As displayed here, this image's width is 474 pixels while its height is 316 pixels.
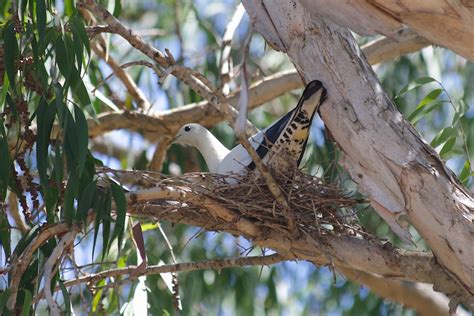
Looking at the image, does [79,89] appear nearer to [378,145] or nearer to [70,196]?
[70,196]

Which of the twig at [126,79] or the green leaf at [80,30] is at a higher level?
the twig at [126,79]

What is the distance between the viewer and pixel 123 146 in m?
6.78

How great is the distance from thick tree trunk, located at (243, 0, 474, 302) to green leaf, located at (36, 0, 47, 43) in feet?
2.18

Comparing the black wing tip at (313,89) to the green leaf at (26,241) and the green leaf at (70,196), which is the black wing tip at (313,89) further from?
the green leaf at (26,241)

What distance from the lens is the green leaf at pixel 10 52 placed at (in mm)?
2855

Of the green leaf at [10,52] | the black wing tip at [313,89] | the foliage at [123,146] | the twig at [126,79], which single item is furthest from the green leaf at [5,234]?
the twig at [126,79]

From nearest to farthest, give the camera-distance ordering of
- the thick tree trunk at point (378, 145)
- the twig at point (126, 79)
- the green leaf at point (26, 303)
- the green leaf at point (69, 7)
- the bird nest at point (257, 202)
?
the green leaf at point (26, 303)
the thick tree trunk at point (378, 145)
the bird nest at point (257, 202)
the green leaf at point (69, 7)
the twig at point (126, 79)

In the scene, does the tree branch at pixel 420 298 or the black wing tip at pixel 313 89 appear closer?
the black wing tip at pixel 313 89

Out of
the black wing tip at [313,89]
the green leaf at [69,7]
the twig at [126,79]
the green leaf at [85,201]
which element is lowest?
the green leaf at [85,201]

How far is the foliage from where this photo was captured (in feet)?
9.57

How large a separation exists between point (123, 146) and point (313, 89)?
12.8ft

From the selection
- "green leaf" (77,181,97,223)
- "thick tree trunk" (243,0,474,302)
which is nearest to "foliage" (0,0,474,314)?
"green leaf" (77,181,97,223)

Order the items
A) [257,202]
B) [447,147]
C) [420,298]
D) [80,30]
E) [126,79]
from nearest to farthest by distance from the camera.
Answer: [80,30] → [257,202] → [447,147] → [126,79] → [420,298]

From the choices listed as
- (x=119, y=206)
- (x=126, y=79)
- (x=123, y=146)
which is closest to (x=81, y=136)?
(x=119, y=206)
